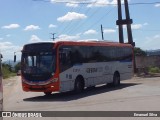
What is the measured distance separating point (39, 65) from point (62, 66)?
1.12 m

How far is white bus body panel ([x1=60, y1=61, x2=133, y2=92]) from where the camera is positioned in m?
21.4

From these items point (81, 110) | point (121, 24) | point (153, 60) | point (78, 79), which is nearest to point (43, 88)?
point (78, 79)

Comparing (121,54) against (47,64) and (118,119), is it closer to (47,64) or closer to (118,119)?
(47,64)

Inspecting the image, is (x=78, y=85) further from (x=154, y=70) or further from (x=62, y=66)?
(x=154, y=70)

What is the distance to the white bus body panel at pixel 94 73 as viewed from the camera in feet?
A: 70.2

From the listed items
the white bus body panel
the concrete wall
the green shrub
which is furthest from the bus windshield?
the green shrub

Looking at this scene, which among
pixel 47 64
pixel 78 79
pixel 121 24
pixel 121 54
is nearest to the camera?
pixel 47 64

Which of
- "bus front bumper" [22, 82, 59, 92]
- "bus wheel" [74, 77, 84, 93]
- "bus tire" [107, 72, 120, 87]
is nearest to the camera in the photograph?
"bus front bumper" [22, 82, 59, 92]

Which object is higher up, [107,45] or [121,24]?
[121,24]

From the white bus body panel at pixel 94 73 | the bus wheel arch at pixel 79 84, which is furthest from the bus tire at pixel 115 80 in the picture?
the bus wheel arch at pixel 79 84

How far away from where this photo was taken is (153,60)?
47.3 m

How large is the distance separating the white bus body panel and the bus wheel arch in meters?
0.22

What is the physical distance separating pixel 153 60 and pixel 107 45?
2161cm

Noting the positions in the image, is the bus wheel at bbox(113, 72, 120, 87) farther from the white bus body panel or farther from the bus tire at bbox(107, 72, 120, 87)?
the white bus body panel
